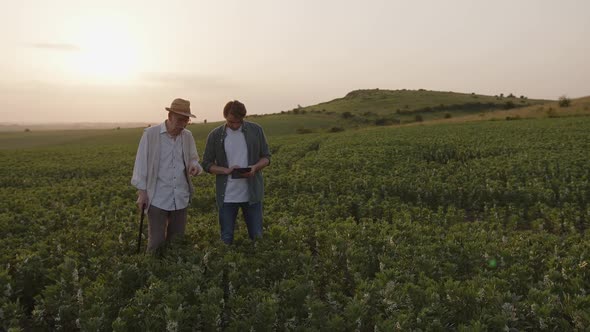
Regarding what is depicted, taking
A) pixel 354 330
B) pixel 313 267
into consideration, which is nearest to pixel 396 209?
pixel 313 267

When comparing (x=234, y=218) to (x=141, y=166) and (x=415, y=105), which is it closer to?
(x=141, y=166)

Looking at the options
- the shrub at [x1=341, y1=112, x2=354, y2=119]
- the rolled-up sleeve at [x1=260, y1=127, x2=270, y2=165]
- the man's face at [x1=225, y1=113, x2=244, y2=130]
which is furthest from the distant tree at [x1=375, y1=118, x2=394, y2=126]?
the man's face at [x1=225, y1=113, x2=244, y2=130]

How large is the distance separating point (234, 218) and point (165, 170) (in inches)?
55.0

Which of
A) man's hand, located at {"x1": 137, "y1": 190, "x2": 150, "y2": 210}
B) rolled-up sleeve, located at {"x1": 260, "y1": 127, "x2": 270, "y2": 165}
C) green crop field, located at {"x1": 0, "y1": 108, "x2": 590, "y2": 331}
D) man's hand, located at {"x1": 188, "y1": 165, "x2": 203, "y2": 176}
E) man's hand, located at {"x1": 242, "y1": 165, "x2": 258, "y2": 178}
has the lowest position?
green crop field, located at {"x1": 0, "y1": 108, "x2": 590, "y2": 331}

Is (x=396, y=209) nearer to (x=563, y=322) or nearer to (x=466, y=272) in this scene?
(x=466, y=272)

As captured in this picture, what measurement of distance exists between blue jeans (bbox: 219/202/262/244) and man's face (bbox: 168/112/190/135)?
4.67 ft

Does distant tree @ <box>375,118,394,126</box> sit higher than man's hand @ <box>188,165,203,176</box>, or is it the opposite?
man's hand @ <box>188,165,203,176</box>

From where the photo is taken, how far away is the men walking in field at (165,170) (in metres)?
6.19

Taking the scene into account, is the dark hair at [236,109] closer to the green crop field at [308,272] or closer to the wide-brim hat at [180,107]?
the wide-brim hat at [180,107]

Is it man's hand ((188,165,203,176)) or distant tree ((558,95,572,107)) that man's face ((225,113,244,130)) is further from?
distant tree ((558,95,572,107))

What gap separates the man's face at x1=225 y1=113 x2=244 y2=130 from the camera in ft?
21.4

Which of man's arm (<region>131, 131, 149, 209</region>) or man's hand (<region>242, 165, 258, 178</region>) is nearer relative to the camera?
man's arm (<region>131, 131, 149, 209</region>)

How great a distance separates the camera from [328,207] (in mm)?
10977

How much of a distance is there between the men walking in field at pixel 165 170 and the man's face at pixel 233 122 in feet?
2.02
